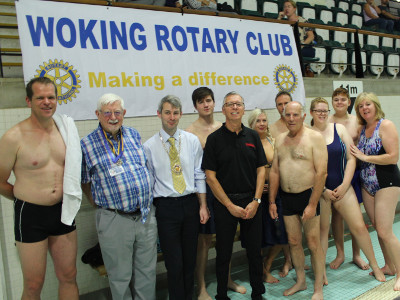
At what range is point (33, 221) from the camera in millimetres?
2203

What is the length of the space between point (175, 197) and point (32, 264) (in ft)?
3.58

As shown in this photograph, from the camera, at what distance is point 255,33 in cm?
399

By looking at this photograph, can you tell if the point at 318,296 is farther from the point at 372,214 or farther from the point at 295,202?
the point at 372,214

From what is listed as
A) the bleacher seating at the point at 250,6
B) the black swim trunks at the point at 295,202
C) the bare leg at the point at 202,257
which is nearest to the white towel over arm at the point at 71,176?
the bare leg at the point at 202,257

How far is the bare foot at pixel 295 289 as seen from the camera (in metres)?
3.08

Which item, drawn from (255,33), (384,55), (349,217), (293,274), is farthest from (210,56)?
(384,55)

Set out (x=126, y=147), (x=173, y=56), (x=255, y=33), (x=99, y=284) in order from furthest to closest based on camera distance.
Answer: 1. (x=255, y=33)
2. (x=173, y=56)
3. (x=99, y=284)
4. (x=126, y=147)

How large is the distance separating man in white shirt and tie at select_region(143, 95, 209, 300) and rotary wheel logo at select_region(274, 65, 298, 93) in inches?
76.5

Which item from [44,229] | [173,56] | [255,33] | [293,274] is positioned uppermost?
[255,33]

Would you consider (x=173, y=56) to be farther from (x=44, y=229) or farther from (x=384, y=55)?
(x=384, y=55)

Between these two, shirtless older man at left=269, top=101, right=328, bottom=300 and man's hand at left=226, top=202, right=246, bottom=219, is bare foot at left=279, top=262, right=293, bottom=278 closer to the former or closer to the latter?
shirtless older man at left=269, top=101, right=328, bottom=300

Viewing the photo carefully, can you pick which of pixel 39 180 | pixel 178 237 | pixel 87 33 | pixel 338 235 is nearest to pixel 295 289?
pixel 338 235

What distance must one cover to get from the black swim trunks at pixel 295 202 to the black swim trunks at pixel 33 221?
1.90 metres

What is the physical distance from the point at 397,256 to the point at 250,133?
6.29 feet
